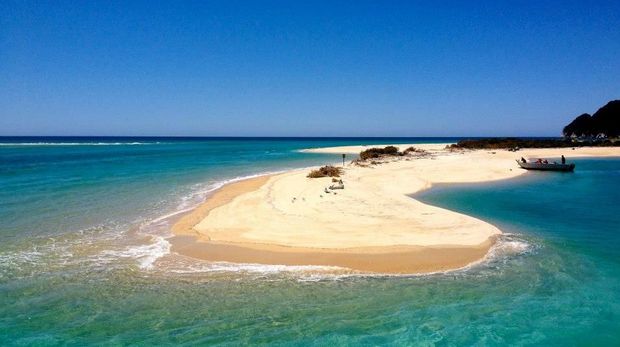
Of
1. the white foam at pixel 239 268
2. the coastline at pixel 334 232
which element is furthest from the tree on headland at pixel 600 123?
the white foam at pixel 239 268

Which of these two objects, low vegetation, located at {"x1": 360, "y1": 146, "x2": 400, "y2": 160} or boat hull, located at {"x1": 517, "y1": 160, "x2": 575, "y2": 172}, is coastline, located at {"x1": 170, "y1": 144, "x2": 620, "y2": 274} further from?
low vegetation, located at {"x1": 360, "y1": 146, "x2": 400, "y2": 160}

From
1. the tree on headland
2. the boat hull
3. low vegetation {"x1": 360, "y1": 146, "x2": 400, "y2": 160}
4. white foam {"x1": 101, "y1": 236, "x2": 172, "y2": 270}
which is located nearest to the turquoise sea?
white foam {"x1": 101, "y1": 236, "x2": 172, "y2": 270}

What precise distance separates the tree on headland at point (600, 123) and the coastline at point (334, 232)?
105 meters

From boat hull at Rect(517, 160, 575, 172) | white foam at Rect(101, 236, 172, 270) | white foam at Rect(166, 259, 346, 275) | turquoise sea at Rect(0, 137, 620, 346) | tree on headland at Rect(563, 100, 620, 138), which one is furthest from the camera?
tree on headland at Rect(563, 100, 620, 138)

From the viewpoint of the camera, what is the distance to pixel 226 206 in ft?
74.1

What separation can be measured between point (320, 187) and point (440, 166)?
19.7 m

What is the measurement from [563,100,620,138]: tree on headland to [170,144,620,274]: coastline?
105m

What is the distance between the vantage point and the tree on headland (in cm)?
10500

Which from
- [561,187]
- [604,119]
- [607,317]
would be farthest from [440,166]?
[604,119]

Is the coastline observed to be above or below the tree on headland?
below

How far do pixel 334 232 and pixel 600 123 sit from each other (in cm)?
11982

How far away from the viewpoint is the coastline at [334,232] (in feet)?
44.1

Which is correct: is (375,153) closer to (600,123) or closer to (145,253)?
(145,253)

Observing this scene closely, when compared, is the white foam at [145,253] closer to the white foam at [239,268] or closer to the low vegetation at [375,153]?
the white foam at [239,268]
